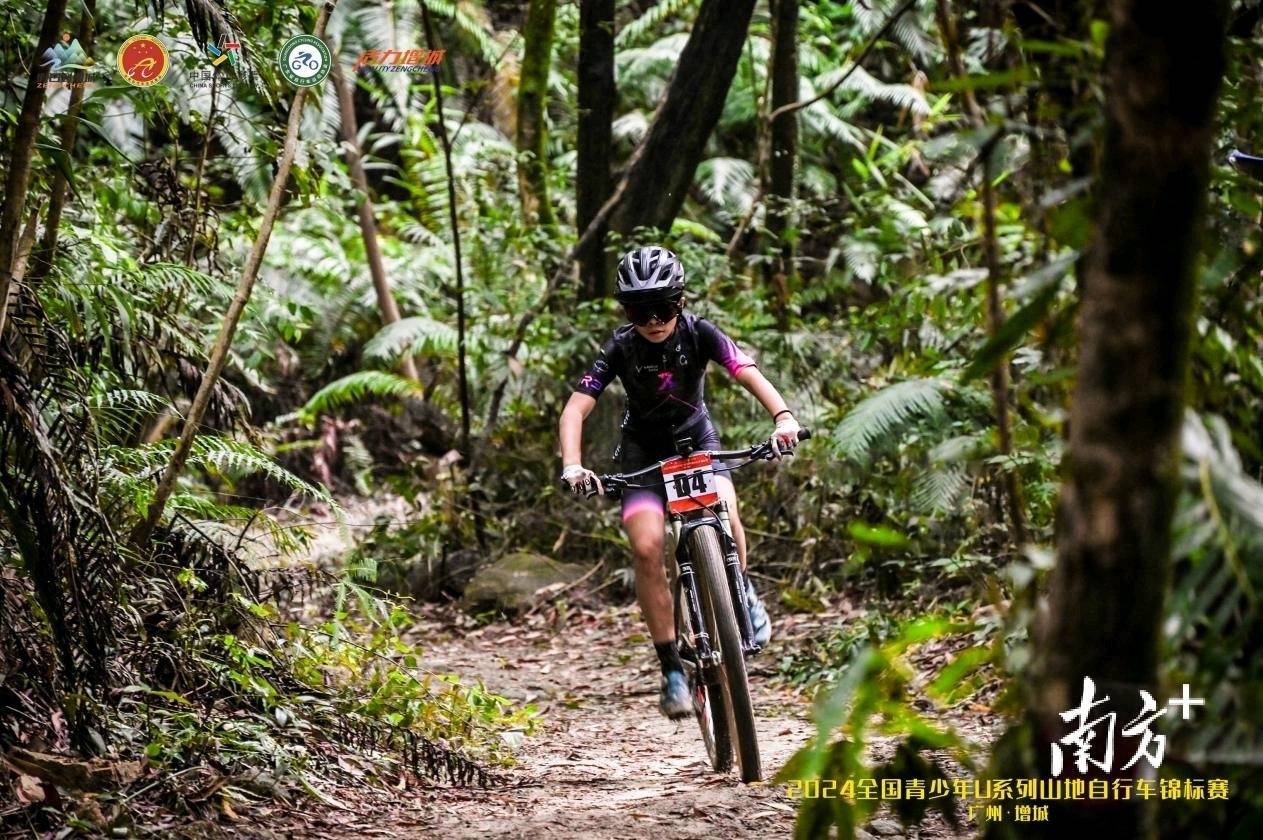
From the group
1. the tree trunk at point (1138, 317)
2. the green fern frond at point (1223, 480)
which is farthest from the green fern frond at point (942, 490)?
the tree trunk at point (1138, 317)

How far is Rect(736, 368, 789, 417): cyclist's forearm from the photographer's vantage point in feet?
17.4

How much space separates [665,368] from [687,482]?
33.9 inches

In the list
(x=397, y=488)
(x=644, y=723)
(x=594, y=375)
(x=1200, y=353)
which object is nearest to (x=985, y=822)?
(x=1200, y=353)

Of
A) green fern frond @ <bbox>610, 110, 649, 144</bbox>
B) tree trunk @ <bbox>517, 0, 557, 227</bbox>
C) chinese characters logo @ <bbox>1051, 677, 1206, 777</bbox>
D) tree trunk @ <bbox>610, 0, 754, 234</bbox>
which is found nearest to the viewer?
chinese characters logo @ <bbox>1051, 677, 1206, 777</bbox>

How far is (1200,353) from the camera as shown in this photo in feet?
7.31

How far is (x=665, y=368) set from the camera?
18.5 ft

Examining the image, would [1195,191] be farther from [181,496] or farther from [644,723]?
[644,723]

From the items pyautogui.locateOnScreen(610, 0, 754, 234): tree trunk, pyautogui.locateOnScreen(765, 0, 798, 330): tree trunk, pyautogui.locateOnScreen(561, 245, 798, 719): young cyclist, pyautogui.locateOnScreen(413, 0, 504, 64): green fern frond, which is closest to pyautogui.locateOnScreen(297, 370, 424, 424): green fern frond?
pyautogui.locateOnScreen(610, 0, 754, 234): tree trunk

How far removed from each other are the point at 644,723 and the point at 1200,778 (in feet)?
16.0

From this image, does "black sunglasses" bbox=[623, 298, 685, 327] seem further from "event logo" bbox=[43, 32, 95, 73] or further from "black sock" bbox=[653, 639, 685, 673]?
"event logo" bbox=[43, 32, 95, 73]

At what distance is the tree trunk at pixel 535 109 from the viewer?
33.9ft

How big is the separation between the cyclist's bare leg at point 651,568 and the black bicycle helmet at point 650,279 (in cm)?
95

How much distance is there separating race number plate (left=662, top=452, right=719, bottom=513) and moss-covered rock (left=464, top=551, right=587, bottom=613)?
435 cm

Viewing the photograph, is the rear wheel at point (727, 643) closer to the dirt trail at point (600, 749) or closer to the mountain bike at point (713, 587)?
the mountain bike at point (713, 587)
